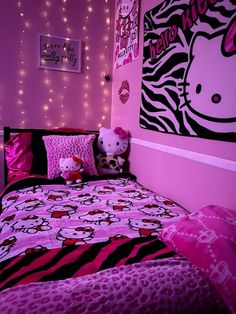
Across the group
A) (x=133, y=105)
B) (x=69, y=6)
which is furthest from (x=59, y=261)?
(x=69, y=6)

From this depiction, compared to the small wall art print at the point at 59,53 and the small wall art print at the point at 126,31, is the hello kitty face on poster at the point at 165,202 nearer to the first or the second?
the small wall art print at the point at 126,31

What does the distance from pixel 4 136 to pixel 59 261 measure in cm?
188

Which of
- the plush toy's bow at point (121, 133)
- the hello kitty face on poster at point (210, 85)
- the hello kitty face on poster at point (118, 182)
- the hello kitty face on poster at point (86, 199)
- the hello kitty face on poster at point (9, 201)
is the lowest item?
the hello kitty face on poster at point (9, 201)

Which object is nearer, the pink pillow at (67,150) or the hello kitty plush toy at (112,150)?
the pink pillow at (67,150)

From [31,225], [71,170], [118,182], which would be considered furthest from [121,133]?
[31,225]

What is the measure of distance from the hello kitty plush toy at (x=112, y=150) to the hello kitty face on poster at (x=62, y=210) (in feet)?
3.06

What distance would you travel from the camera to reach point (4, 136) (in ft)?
8.25

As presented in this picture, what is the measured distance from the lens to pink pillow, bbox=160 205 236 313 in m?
0.81


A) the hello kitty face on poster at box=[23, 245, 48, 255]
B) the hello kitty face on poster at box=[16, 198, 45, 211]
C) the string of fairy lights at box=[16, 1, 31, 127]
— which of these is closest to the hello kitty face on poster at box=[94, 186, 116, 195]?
the hello kitty face on poster at box=[16, 198, 45, 211]

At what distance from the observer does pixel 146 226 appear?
1.33 metres

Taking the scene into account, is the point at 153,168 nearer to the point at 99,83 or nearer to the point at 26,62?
the point at 99,83

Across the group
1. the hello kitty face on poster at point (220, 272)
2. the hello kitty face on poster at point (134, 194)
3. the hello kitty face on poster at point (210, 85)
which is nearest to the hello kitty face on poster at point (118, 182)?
the hello kitty face on poster at point (134, 194)

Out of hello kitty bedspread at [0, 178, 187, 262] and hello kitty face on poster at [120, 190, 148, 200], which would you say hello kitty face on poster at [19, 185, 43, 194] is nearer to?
hello kitty bedspread at [0, 178, 187, 262]

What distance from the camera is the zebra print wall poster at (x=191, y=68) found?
1.36 meters
